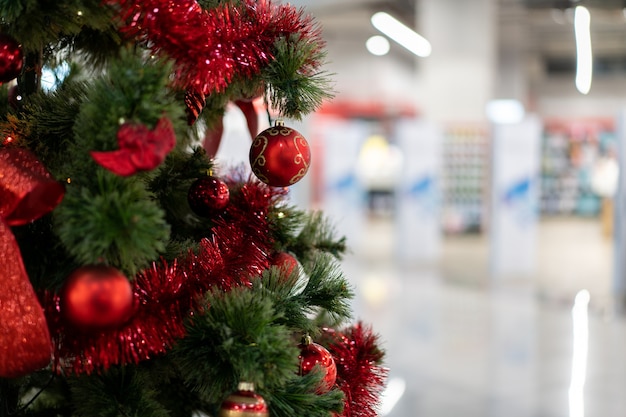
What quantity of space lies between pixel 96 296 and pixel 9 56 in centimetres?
40

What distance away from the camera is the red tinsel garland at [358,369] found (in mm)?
1229

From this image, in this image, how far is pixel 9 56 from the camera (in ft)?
3.38

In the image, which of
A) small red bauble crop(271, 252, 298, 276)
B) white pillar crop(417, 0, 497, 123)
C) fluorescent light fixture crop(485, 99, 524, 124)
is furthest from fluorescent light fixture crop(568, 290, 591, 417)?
fluorescent light fixture crop(485, 99, 524, 124)

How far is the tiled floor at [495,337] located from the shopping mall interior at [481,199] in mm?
19

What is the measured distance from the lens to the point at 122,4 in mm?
924

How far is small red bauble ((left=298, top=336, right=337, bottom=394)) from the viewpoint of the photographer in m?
1.09

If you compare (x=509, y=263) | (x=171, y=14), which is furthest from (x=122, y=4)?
(x=509, y=263)

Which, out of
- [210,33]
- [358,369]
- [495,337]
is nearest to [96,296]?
[210,33]

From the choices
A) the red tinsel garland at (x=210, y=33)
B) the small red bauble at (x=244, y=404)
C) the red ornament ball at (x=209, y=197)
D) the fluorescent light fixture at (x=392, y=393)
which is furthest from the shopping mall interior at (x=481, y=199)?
the small red bauble at (x=244, y=404)

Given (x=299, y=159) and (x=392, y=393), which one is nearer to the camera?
(x=299, y=159)

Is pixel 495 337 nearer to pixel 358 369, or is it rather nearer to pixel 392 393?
pixel 392 393

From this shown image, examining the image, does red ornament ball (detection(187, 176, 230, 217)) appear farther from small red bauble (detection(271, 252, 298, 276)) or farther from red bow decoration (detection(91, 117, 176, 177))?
red bow decoration (detection(91, 117, 176, 177))

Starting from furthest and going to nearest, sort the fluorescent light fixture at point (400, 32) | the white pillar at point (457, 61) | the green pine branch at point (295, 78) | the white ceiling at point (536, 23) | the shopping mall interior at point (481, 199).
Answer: the fluorescent light fixture at point (400, 32) < the white pillar at point (457, 61) < the white ceiling at point (536, 23) < the shopping mall interior at point (481, 199) < the green pine branch at point (295, 78)

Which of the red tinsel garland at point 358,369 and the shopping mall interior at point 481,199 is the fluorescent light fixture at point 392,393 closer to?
the shopping mall interior at point 481,199
